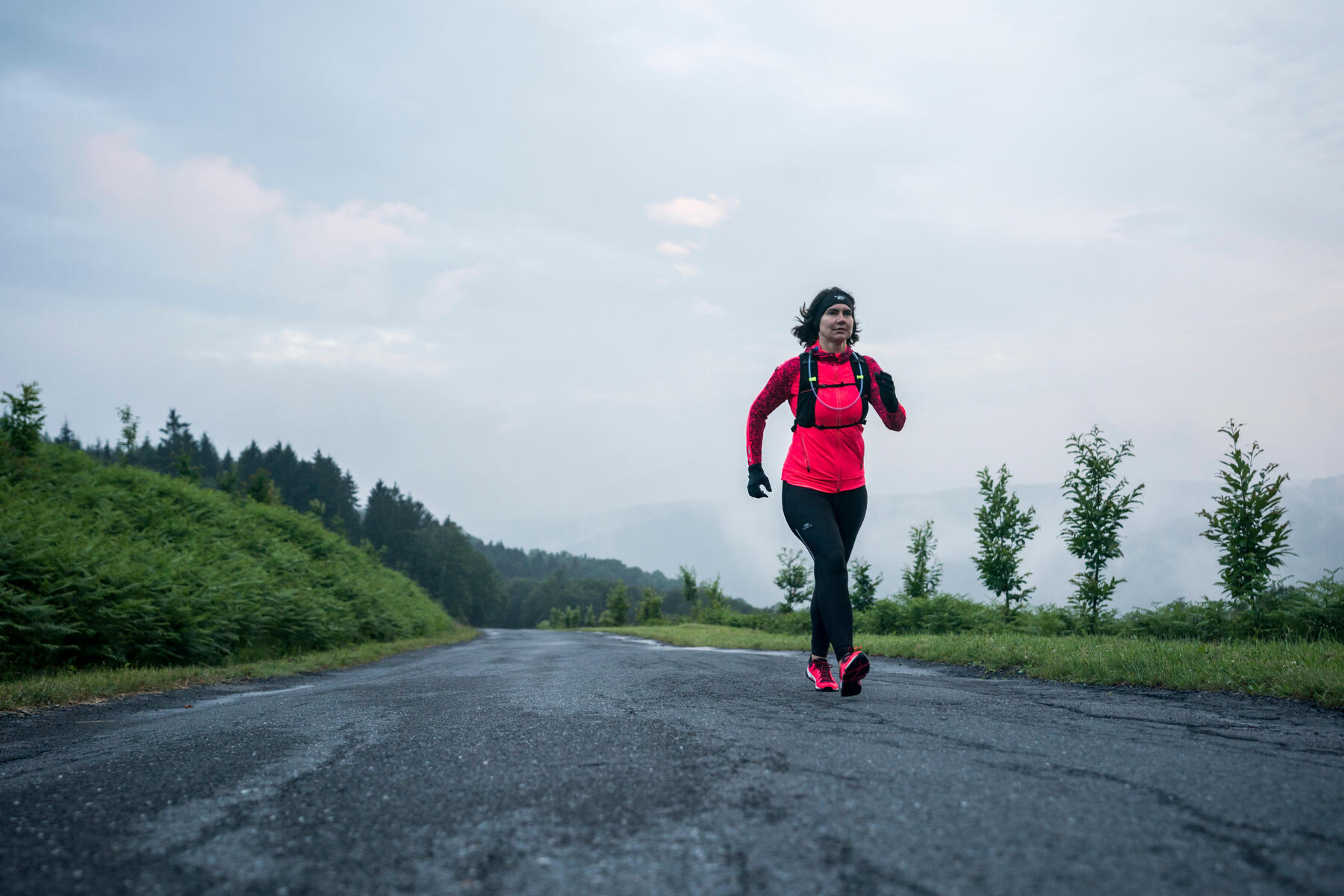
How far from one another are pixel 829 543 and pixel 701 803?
278 cm

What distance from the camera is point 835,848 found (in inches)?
68.4

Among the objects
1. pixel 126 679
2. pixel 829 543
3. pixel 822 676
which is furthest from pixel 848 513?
pixel 126 679

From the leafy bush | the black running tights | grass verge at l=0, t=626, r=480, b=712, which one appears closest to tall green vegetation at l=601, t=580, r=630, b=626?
the leafy bush

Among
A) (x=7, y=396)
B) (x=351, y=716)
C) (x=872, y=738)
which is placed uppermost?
(x=7, y=396)

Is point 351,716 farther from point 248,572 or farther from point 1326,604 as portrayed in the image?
point 248,572

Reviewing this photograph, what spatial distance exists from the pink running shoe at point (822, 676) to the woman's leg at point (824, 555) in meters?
0.14

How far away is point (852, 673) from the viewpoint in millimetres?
4309

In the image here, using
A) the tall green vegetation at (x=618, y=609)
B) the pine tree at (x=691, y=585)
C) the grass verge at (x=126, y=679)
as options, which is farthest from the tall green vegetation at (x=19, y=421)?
the tall green vegetation at (x=618, y=609)

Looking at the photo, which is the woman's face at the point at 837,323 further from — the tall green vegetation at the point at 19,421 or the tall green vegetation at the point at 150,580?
the tall green vegetation at the point at 19,421

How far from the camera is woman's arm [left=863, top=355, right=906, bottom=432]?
195 inches

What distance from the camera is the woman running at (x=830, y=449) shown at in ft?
15.5

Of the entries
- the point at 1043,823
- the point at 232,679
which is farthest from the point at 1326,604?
the point at 232,679

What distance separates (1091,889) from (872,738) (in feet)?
5.11

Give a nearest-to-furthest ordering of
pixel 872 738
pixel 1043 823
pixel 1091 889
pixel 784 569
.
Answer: pixel 1091 889 → pixel 1043 823 → pixel 872 738 → pixel 784 569
